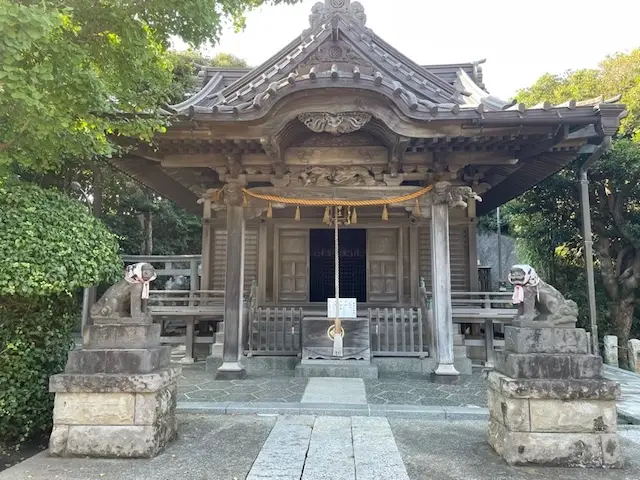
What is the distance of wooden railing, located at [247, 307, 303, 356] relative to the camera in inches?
323

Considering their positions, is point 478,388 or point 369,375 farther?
point 369,375

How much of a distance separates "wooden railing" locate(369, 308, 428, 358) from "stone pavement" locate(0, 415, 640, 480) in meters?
2.94

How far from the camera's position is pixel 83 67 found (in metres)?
4.00

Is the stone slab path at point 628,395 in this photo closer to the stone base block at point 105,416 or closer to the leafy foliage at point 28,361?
the stone base block at point 105,416

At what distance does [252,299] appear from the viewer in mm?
8625

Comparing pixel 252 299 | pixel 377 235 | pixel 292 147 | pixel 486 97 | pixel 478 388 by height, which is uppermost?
pixel 486 97

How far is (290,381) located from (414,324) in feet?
9.00

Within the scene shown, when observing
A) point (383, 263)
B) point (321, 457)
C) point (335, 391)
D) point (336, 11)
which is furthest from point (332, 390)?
point (336, 11)

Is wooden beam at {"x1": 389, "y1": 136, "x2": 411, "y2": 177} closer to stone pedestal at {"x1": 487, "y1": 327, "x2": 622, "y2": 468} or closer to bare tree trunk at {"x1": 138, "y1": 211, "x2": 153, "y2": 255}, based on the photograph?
stone pedestal at {"x1": 487, "y1": 327, "x2": 622, "y2": 468}

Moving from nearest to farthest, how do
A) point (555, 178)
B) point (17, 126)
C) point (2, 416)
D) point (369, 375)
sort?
point (17, 126) → point (2, 416) → point (369, 375) → point (555, 178)

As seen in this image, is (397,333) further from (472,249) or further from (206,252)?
(206,252)

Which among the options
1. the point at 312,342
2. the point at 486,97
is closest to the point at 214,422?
the point at 312,342

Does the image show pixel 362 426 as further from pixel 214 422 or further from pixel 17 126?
pixel 17 126

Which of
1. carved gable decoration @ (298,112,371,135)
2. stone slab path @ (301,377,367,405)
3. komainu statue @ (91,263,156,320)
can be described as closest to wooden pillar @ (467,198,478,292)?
stone slab path @ (301,377,367,405)
